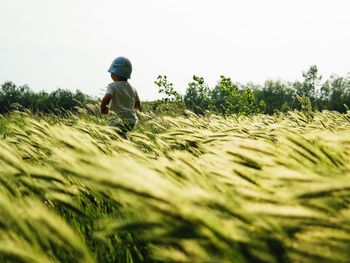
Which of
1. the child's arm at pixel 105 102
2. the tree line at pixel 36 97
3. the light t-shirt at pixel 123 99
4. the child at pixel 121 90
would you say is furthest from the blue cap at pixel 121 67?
the tree line at pixel 36 97

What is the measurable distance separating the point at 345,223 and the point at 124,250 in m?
0.69

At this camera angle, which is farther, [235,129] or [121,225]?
[235,129]

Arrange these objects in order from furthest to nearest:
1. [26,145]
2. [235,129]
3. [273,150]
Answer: [235,129] → [26,145] → [273,150]

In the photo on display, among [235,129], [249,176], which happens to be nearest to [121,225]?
[249,176]

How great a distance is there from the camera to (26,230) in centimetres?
82

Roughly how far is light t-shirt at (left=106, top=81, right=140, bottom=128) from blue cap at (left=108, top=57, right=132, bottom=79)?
0.13m

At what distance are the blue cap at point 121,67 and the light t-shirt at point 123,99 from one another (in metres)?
0.13

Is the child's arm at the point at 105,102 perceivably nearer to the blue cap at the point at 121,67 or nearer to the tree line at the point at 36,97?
the blue cap at the point at 121,67

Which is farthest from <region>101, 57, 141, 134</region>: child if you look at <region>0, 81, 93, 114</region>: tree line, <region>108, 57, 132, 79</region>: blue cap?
<region>0, 81, 93, 114</region>: tree line

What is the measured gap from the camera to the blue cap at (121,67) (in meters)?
5.88

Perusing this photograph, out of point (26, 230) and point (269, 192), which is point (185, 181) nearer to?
point (269, 192)

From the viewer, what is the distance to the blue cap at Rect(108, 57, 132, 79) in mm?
5883

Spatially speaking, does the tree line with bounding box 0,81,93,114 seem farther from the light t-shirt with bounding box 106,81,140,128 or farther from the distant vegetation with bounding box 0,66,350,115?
the light t-shirt with bounding box 106,81,140,128

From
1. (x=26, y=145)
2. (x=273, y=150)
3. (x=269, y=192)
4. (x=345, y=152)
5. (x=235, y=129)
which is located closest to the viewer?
(x=269, y=192)
